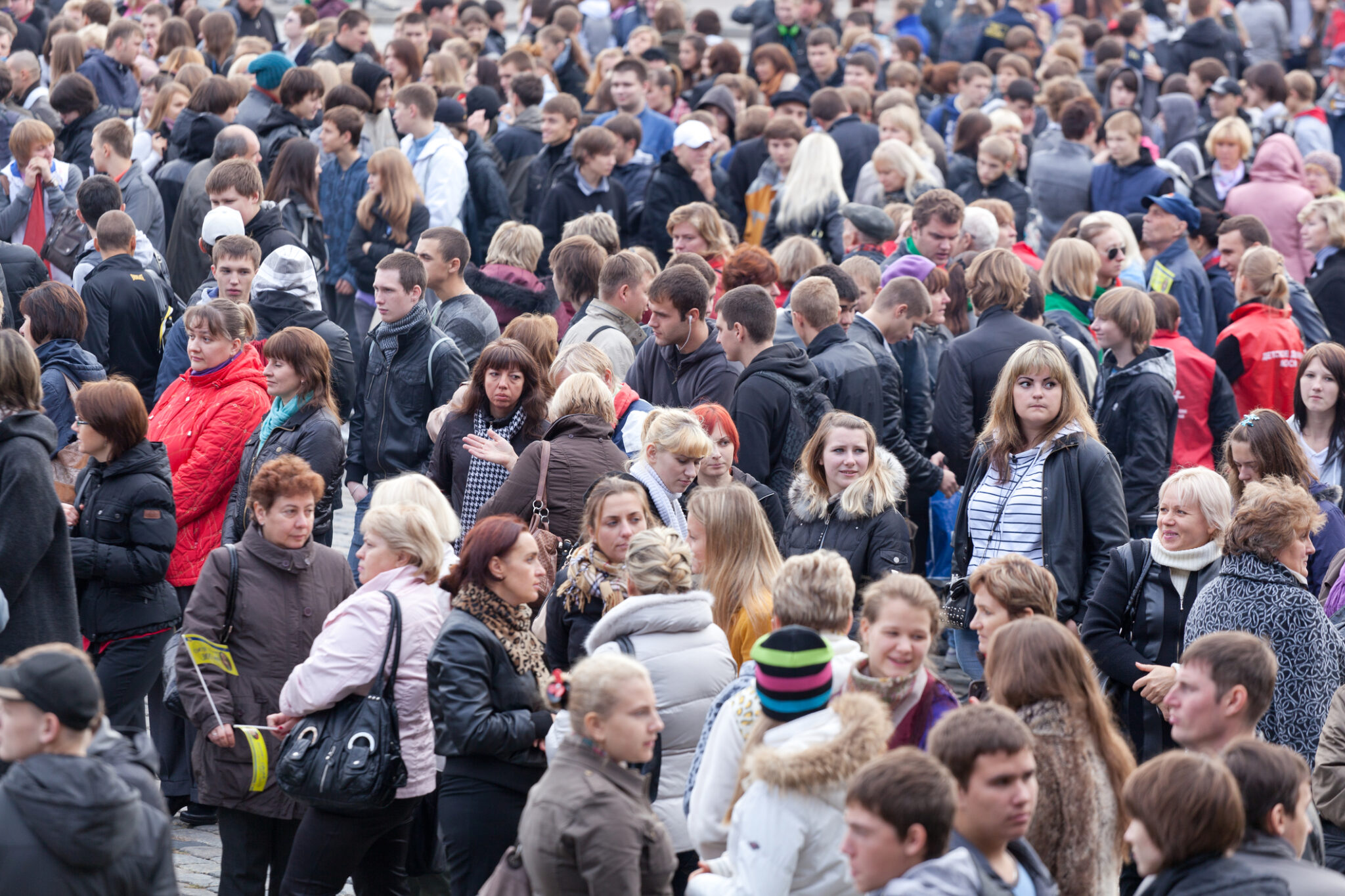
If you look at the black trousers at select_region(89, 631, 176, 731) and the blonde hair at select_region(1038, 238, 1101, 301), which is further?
the blonde hair at select_region(1038, 238, 1101, 301)

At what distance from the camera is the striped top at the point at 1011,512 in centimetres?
591

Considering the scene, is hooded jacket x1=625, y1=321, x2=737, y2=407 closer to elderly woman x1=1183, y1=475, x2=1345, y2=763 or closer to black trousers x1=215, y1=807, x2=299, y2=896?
elderly woman x1=1183, y1=475, x2=1345, y2=763

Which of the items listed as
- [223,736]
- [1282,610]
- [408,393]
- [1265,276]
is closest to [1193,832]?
[1282,610]

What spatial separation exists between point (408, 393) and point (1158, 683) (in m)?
3.84

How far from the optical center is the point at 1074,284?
883cm

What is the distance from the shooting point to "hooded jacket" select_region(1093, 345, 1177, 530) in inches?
290

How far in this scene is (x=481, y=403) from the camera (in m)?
6.58

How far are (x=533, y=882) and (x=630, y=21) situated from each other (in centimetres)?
1565

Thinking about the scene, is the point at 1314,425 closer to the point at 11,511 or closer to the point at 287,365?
the point at 287,365

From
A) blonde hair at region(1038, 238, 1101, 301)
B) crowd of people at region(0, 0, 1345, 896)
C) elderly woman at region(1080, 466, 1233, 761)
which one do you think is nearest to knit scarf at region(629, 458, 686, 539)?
crowd of people at region(0, 0, 1345, 896)

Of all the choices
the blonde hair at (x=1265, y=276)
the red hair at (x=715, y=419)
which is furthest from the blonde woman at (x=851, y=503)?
the blonde hair at (x=1265, y=276)

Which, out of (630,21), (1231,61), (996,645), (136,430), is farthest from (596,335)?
(1231,61)

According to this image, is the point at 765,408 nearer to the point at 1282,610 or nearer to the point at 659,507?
the point at 659,507

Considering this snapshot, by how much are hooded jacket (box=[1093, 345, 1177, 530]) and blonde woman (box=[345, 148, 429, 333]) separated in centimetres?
478
